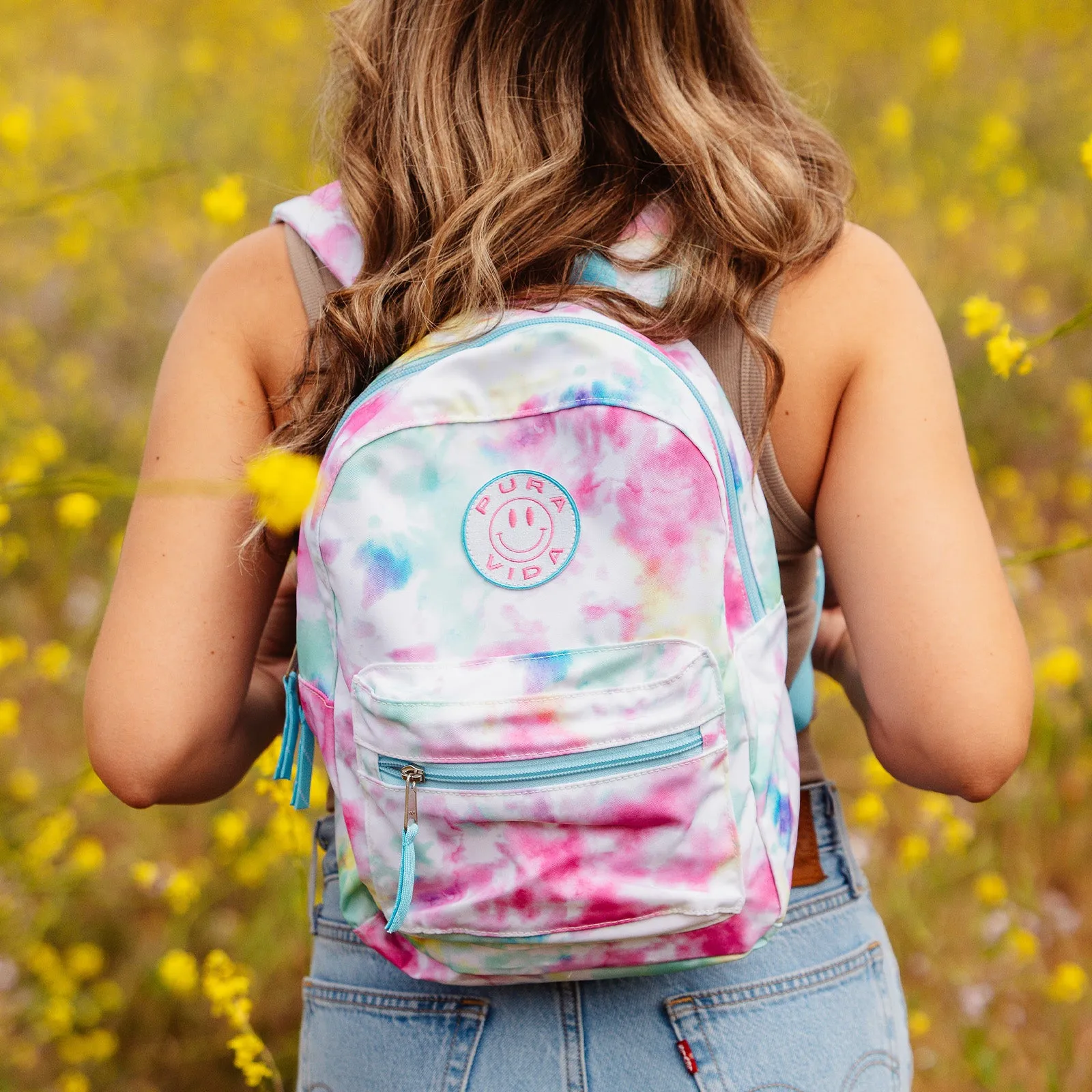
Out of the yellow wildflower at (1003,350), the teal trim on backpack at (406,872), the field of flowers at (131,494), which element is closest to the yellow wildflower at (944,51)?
the field of flowers at (131,494)

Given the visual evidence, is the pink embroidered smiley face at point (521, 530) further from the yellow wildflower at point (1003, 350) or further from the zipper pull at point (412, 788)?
the yellow wildflower at point (1003, 350)

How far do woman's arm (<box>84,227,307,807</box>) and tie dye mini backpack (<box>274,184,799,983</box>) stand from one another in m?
0.18

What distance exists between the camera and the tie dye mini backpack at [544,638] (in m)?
0.82

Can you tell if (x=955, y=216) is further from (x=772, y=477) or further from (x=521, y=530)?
(x=521, y=530)

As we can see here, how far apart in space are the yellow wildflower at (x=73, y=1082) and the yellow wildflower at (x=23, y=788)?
1.70ft

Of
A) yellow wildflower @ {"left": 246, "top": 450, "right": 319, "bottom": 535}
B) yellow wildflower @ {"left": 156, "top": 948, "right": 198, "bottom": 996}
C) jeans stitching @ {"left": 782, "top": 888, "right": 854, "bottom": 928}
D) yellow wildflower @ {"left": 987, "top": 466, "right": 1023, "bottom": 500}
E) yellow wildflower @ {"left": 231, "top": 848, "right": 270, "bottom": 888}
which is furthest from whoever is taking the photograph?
yellow wildflower @ {"left": 987, "top": 466, "right": 1023, "bottom": 500}

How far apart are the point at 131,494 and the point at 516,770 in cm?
33

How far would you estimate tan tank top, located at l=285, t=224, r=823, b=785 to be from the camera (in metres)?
0.94

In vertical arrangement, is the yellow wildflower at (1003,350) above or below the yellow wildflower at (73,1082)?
above

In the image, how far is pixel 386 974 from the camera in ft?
3.22

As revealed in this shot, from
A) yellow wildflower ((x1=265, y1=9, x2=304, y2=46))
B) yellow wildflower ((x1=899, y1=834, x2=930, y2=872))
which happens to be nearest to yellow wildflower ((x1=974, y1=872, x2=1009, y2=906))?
yellow wildflower ((x1=899, y1=834, x2=930, y2=872))

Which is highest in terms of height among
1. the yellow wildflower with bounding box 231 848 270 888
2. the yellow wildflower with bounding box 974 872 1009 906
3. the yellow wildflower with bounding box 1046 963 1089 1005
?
the yellow wildflower with bounding box 231 848 270 888

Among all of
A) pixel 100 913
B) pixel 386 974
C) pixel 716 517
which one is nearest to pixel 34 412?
pixel 100 913

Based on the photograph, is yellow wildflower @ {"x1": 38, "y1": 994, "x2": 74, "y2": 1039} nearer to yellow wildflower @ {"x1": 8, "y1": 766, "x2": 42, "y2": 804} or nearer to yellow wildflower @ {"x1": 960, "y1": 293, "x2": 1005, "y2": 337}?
yellow wildflower @ {"x1": 8, "y1": 766, "x2": 42, "y2": 804}
